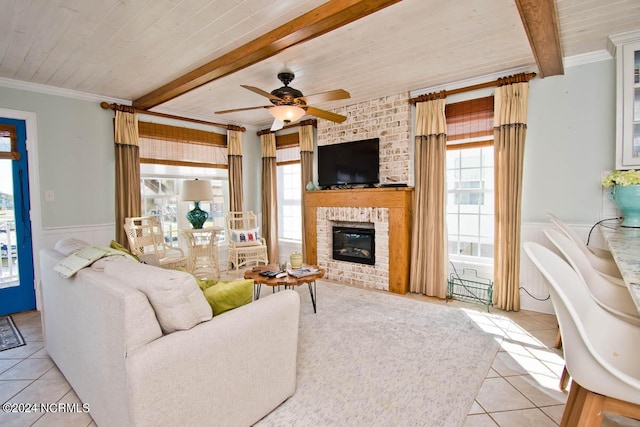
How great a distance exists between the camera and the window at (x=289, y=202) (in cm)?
562

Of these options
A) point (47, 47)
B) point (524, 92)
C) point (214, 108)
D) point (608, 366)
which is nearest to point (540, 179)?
point (524, 92)

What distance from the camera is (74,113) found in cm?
378

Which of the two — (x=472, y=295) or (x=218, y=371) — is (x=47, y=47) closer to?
(x=218, y=371)

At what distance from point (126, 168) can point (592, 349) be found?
186 inches

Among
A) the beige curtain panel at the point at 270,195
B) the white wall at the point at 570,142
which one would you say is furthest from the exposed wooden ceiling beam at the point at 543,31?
the beige curtain panel at the point at 270,195

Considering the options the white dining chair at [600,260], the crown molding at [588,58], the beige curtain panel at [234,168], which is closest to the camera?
the white dining chair at [600,260]

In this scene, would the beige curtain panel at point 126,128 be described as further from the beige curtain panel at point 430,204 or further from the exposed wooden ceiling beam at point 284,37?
the beige curtain panel at point 430,204

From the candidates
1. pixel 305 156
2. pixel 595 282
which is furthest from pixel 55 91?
pixel 595 282

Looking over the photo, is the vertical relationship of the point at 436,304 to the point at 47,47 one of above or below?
below

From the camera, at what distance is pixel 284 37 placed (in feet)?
7.73

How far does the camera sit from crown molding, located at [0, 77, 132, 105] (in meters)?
3.35

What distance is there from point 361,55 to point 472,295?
292cm

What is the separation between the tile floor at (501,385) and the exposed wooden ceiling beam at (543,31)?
2.40m

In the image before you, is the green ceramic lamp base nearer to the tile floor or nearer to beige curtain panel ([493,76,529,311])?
the tile floor
